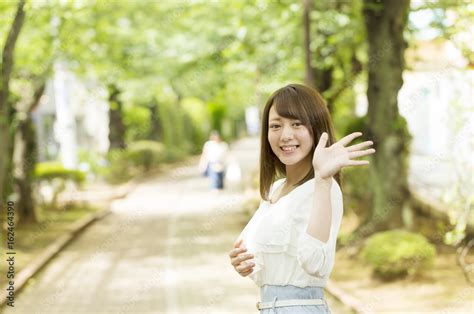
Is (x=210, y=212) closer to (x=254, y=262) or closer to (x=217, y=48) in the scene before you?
(x=217, y=48)

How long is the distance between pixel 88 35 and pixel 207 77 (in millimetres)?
14645

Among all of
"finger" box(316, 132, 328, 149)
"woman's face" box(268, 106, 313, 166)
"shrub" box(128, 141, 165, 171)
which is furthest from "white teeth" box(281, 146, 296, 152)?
"shrub" box(128, 141, 165, 171)

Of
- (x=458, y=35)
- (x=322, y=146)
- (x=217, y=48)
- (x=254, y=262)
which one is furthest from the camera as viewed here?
(x=217, y=48)

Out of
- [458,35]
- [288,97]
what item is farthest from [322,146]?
[458,35]

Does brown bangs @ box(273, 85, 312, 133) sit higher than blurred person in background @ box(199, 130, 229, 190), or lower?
higher

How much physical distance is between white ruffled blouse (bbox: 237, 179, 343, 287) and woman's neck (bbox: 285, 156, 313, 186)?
4.5 inches

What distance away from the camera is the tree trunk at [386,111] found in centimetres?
1166

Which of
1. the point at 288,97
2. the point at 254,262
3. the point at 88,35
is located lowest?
the point at 254,262

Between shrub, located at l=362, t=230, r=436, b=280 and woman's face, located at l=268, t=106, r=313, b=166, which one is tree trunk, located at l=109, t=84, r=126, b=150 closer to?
shrub, located at l=362, t=230, r=436, b=280

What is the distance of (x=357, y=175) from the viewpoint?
1577 centimetres

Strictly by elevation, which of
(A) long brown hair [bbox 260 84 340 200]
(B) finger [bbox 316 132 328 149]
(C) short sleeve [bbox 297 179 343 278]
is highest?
(A) long brown hair [bbox 260 84 340 200]

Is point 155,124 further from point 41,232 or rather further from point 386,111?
point 386,111

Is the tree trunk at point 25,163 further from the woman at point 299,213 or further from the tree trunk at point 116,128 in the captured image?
the tree trunk at point 116,128

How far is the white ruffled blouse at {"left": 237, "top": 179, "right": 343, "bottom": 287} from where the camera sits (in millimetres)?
2605
